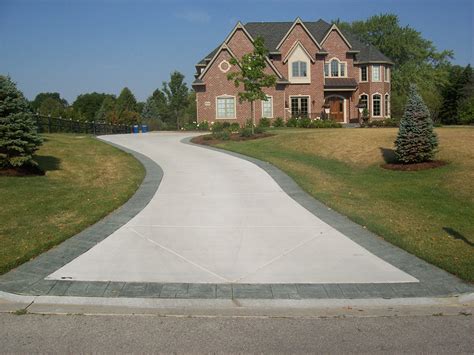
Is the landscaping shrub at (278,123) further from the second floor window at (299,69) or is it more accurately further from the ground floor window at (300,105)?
the second floor window at (299,69)

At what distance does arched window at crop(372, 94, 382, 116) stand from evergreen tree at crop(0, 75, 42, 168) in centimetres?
3834

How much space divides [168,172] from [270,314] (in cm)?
1103

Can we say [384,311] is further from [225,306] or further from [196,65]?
[196,65]

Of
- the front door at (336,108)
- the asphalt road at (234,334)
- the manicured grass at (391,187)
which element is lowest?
the asphalt road at (234,334)

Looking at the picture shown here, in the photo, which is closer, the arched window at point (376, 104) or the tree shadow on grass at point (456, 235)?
the tree shadow on grass at point (456, 235)

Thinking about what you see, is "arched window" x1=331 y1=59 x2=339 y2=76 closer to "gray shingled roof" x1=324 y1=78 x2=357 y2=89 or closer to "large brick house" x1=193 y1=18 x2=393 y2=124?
"large brick house" x1=193 y1=18 x2=393 y2=124

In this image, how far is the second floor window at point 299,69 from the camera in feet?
144

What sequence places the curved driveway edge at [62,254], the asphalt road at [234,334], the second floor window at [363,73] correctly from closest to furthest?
the asphalt road at [234,334], the curved driveway edge at [62,254], the second floor window at [363,73]

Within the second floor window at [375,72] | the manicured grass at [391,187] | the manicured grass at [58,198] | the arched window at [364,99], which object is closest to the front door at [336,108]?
the arched window at [364,99]

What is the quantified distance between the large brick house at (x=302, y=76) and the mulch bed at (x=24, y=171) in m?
28.0

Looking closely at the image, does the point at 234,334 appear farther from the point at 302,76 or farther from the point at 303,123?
the point at 302,76

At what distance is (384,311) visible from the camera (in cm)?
506

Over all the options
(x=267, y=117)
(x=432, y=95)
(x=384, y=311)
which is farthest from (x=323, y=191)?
(x=432, y=95)

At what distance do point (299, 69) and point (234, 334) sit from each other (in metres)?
41.5
